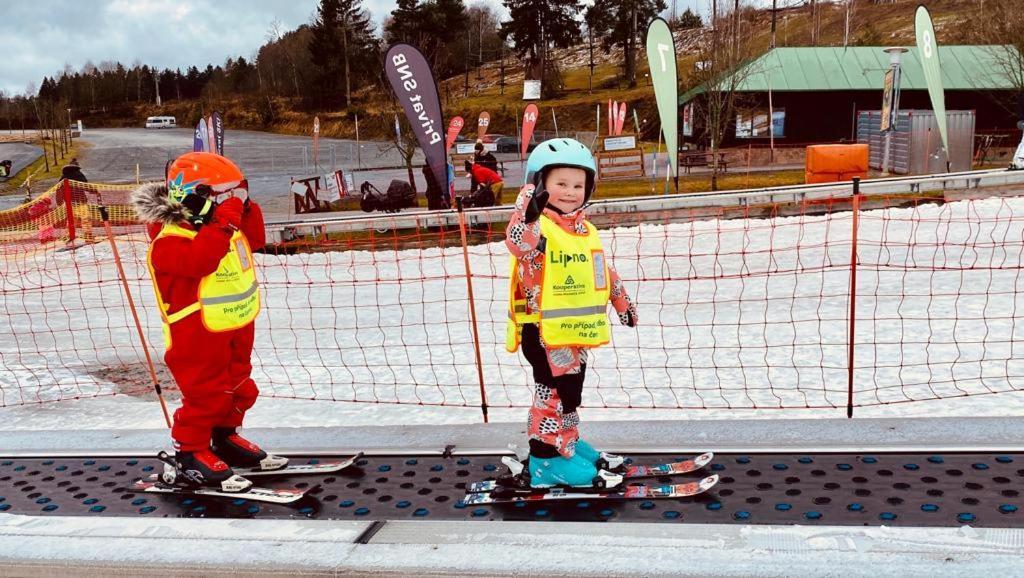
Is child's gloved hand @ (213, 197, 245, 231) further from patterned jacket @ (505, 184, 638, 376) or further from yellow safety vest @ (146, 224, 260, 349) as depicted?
patterned jacket @ (505, 184, 638, 376)

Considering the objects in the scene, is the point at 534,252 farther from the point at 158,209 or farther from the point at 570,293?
the point at 158,209

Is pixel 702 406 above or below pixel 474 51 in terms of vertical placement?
below

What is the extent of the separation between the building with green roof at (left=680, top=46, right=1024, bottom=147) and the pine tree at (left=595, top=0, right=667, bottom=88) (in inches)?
1114

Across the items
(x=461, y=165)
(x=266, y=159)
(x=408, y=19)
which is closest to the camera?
(x=461, y=165)

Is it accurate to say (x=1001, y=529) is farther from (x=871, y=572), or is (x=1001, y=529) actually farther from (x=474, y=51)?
(x=474, y=51)

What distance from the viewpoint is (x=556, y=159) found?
10.6ft

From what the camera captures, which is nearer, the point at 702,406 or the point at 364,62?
the point at 702,406

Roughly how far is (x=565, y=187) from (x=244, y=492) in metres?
1.92

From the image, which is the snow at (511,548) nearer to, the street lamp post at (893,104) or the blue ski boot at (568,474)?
the blue ski boot at (568,474)

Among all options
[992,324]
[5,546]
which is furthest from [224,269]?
[992,324]

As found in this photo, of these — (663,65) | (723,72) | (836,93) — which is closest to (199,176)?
(663,65)

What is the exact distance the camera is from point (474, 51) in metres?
81.8

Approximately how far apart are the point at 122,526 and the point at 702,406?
3275 millimetres

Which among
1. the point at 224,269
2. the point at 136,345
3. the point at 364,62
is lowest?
the point at 136,345
